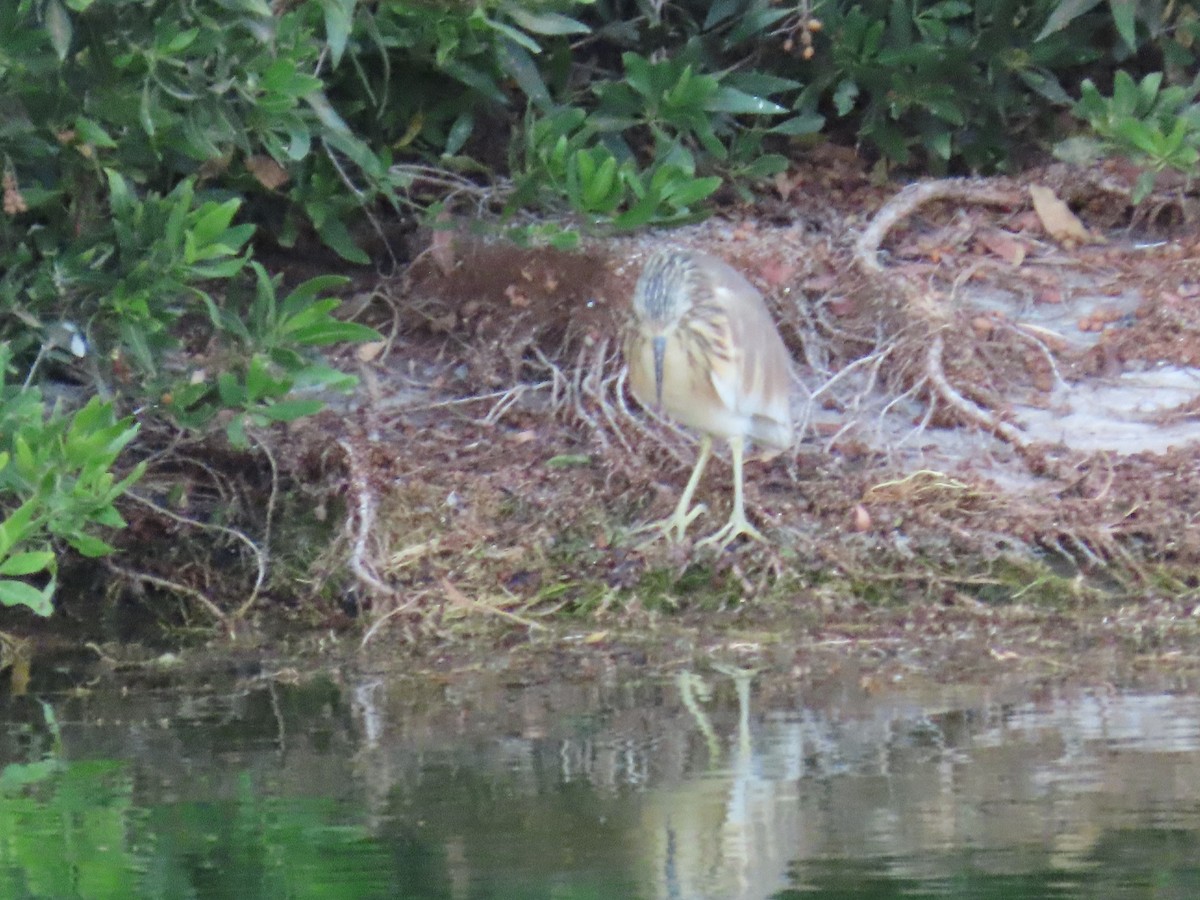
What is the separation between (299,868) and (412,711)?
1.34 meters

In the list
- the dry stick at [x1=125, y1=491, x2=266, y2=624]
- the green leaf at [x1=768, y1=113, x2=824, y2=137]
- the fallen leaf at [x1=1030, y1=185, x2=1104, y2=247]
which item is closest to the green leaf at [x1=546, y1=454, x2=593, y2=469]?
the dry stick at [x1=125, y1=491, x2=266, y2=624]

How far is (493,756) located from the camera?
4.10 m

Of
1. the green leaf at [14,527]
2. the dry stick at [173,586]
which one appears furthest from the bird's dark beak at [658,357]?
the green leaf at [14,527]

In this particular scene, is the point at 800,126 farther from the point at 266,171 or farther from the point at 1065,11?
the point at 266,171

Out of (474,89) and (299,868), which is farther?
(474,89)

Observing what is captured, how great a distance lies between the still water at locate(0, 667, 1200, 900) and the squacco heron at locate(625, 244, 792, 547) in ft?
Result: 3.76

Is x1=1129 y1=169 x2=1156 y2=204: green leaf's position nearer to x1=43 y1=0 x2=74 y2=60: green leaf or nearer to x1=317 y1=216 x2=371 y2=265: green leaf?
x1=317 y1=216 x2=371 y2=265: green leaf

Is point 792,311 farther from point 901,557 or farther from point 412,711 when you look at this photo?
point 412,711

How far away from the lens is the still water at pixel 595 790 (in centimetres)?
319

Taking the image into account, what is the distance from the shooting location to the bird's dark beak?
5.74 metres

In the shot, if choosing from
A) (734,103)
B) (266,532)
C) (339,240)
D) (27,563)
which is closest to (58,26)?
(27,563)

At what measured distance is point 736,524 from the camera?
571 centimetres

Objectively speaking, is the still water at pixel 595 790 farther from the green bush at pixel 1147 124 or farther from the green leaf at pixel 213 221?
the green bush at pixel 1147 124

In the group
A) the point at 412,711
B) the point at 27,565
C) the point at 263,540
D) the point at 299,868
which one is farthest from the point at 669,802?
the point at 263,540
